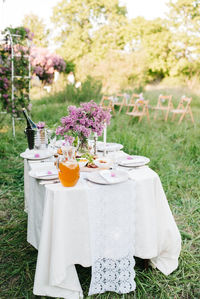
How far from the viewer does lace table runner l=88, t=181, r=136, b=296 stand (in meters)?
1.66

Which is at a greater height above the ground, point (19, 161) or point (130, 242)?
point (130, 242)

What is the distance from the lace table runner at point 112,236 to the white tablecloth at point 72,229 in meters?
0.05

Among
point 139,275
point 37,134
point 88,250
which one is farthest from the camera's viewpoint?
point 37,134

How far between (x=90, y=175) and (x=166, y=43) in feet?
60.2

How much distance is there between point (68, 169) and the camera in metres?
1.57

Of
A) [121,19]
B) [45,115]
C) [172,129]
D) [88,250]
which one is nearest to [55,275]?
[88,250]

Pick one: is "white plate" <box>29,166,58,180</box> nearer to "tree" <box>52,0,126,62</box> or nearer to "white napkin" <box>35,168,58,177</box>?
"white napkin" <box>35,168,58,177</box>

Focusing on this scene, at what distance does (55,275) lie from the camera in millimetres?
1563

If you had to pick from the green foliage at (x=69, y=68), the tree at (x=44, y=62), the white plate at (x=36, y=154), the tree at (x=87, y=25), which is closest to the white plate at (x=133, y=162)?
the white plate at (x=36, y=154)

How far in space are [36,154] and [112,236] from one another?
0.94m

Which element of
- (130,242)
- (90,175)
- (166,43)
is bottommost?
(130,242)

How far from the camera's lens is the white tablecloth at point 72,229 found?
5.18 ft

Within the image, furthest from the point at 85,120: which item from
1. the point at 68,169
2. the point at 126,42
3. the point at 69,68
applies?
the point at 126,42

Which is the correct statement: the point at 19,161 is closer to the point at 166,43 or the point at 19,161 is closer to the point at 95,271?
the point at 95,271
